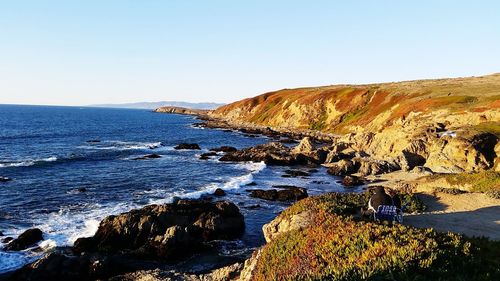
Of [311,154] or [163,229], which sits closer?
[163,229]

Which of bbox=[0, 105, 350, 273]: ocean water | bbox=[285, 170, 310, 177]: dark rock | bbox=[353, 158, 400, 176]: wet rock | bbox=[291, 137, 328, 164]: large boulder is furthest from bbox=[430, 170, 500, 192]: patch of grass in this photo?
bbox=[291, 137, 328, 164]: large boulder

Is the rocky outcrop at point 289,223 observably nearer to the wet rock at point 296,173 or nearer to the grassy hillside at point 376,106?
the wet rock at point 296,173

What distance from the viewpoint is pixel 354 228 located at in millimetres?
15656

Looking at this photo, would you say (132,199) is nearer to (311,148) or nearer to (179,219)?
(179,219)

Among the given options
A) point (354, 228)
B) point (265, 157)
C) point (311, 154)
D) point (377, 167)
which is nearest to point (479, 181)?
point (354, 228)

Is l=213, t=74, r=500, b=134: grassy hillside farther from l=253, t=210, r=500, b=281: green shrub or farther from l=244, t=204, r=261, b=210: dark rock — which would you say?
l=253, t=210, r=500, b=281: green shrub

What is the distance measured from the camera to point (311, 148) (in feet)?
224

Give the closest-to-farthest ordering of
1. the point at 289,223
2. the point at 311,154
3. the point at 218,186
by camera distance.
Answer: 1. the point at 289,223
2. the point at 218,186
3. the point at 311,154

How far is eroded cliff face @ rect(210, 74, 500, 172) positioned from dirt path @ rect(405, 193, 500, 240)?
20.4 m

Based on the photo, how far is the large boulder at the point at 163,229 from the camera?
25.9 metres

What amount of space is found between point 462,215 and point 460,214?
0.93 feet

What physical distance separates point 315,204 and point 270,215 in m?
14.3

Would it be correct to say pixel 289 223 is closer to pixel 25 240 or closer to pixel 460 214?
pixel 460 214

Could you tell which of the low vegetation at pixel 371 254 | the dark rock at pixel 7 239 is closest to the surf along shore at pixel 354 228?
the low vegetation at pixel 371 254
